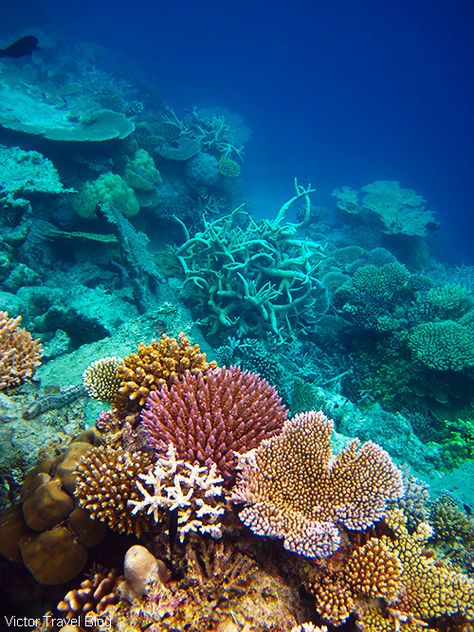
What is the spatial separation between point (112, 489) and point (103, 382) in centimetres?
127

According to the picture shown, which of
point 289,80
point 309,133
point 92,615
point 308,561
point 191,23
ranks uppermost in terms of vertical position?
point 289,80

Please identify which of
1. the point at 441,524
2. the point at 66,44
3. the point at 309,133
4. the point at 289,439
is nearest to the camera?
the point at 289,439

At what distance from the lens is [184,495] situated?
2.18 metres

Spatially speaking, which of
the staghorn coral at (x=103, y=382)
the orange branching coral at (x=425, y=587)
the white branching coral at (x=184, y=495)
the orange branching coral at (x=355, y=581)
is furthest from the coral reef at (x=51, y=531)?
the orange branching coral at (x=425, y=587)

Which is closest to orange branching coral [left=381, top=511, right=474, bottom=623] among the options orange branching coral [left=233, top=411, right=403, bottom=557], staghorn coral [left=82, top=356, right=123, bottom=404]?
orange branching coral [left=233, top=411, right=403, bottom=557]

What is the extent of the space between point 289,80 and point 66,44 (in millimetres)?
55260

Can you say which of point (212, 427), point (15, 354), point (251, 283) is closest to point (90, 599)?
point (212, 427)

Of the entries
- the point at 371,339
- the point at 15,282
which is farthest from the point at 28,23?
the point at 371,339

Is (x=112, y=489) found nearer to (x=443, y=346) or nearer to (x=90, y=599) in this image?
(x=90, y=599)

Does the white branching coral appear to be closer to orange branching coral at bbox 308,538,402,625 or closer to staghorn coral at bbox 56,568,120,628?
staghorn coral at bbox 56,568,120,628

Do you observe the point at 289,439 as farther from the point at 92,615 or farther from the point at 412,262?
the point at 412,262

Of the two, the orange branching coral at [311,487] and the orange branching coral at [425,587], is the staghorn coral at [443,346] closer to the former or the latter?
the orange branching coral at [425,587]

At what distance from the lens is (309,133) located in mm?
57750

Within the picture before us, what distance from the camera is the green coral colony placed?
2.11 m
